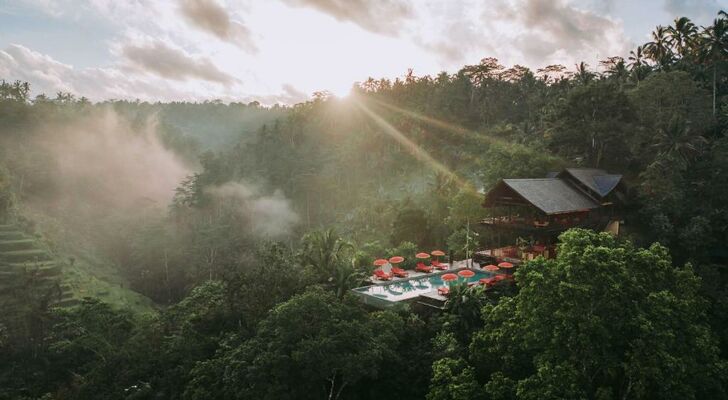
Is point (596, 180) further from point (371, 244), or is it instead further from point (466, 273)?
point (371, 244)

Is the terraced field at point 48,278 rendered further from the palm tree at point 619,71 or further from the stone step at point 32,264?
the palm tree at point 619,71

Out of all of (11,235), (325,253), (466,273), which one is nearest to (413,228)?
(325,253)

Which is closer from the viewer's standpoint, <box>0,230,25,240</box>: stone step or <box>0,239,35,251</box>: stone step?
<box>0,239,35,251</box>: stone step

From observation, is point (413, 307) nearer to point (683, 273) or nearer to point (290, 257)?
point (290, 257)

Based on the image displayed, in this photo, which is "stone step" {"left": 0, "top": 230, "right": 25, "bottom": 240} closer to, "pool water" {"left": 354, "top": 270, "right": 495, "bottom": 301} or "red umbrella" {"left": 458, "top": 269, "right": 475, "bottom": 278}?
"pool water" {"left": 354, "top": 270, "right": 495, "bottom": 301}

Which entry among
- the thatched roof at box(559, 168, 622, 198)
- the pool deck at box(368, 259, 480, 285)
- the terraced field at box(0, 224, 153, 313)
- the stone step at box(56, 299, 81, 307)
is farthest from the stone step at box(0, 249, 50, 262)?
the thatched roof at box(559, 168, 622, 198)

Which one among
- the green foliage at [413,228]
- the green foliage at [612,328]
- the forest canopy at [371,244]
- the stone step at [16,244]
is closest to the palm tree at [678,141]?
the forest canopy at [371,244]
